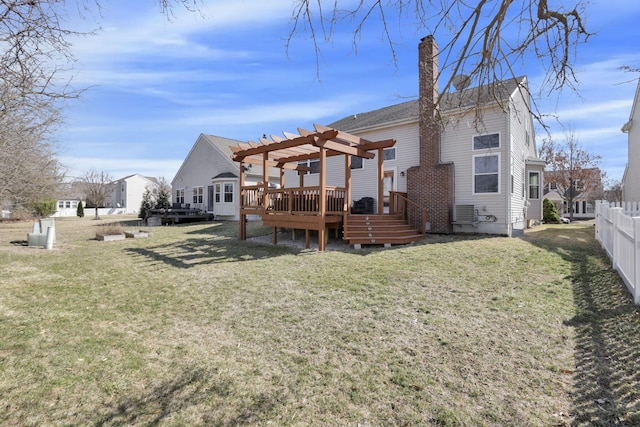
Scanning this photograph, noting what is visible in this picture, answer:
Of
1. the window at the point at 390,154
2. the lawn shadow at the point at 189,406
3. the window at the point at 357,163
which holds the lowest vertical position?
the lawn shadow at the point at 189,406

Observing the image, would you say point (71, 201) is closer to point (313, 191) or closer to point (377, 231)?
point (313, 191)

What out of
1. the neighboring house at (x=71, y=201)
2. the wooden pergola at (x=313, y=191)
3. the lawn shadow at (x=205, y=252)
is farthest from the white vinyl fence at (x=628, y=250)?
the neighboring house at (x=71, y=201)

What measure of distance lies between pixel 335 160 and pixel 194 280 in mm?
10628

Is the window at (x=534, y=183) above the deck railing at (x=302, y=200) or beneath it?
above

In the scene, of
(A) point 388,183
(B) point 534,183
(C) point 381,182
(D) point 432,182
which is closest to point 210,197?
(A) point 388,183

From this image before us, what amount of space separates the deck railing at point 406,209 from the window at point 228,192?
41.3 feet

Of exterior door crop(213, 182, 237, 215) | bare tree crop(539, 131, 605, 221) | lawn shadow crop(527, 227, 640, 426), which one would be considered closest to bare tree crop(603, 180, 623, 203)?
bare tree crop(539, 131, 605, 221)

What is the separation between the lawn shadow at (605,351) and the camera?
96.2 inches

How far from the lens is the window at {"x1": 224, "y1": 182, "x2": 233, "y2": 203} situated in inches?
845

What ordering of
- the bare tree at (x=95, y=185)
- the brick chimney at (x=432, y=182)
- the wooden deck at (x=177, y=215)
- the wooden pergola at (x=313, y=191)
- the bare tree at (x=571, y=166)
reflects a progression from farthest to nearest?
1. the bare tree at (x=95, y=185)
2. the bare tree at (x=571, y=166)
3. the wooden deck at (x=177, y=215)
4. the brick chimney at (x=432, y=182)
5. the wooden pergola at (x=313, y=191)

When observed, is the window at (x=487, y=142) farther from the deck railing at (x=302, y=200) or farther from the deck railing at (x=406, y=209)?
the deck railing at (x=302, y=200)

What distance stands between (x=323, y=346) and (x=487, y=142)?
10566 mm

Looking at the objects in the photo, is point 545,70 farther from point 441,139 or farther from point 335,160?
point 335,160

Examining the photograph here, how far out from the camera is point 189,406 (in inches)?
98.0
